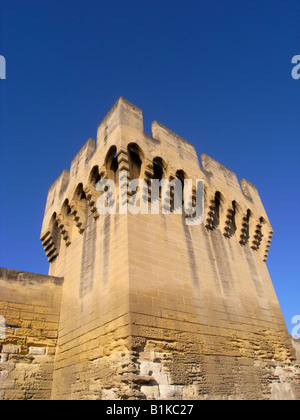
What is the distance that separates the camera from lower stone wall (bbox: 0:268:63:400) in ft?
20.2

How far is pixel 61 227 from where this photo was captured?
8633mm

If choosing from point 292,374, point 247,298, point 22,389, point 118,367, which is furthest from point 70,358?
point 292,374

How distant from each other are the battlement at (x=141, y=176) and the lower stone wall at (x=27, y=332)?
1.60 meters

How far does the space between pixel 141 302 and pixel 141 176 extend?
117 inches

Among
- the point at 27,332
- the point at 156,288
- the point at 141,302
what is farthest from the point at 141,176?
the point at 27,332

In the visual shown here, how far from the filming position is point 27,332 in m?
6.75

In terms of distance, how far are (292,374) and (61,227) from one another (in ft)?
23.7

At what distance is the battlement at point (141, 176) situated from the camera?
23.6 feet

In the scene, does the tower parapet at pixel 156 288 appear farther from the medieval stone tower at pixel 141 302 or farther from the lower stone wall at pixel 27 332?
the lower stone wall at pixel 27 332

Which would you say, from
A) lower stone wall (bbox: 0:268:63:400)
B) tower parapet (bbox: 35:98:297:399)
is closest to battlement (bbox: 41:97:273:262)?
tower parapet (bbox: 35:98:297:399)

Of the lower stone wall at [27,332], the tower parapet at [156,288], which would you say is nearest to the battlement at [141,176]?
the tower parapet at [156,288]

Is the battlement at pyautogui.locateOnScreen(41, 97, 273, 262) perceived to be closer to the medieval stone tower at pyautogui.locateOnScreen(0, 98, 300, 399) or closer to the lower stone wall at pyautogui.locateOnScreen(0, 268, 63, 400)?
the medieval stone tower at pyautogui.locateOnScreen(0, 98, 300, 399)

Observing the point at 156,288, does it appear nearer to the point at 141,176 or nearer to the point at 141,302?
the point at 141,302
